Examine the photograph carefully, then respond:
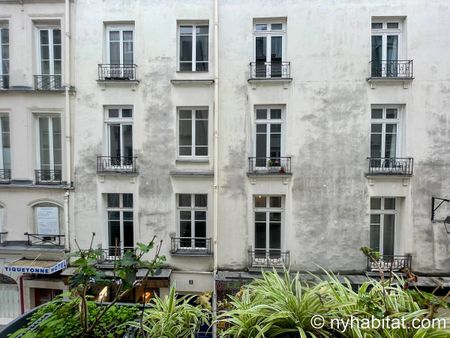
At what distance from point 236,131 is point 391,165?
522 centimetres

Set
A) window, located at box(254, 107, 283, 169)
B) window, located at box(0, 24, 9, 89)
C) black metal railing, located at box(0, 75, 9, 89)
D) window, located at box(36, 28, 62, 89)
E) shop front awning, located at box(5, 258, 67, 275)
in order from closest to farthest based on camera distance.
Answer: shop front awning, located at box(5, 258, 67, 275)
window, located at box(254, 107, 283, 169)
window, located at box(36, 28, 62, 89)
black metal railing, located at box(0, 75, 9, 89)
window, located at box(0, 24, 9, 89)

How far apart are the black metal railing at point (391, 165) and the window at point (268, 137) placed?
297cm

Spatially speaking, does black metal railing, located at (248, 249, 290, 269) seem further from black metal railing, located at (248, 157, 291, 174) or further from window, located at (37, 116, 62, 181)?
window, located at (37, 116, 62, 181)

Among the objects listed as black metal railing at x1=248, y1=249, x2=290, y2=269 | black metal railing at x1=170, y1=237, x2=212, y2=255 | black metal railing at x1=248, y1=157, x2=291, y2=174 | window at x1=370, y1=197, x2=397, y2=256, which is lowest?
black metal railing at x1=248, y1=249, x2=290, y2=269

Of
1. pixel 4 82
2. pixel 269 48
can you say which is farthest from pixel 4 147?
pixel 269 48

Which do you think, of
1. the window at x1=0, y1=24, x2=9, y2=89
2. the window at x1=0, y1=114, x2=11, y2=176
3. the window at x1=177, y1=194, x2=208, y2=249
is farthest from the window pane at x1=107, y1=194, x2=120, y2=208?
the window at x1=0, y1=24, x2=9, y2=89

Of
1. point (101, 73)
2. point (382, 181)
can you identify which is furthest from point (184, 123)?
point (382, 181)

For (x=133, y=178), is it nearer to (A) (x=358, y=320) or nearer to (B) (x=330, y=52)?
(B) (x=330, y=52)

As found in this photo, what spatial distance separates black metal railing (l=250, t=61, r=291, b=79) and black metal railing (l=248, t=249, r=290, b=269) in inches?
230

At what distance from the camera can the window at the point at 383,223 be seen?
385 inches

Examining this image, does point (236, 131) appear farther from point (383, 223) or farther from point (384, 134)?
point (383, 223)

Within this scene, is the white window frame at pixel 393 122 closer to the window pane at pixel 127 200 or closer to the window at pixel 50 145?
the window pane at pixel 127 200

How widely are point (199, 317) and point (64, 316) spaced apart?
5.74 ft

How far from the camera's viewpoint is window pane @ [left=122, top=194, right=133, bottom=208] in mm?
10250
